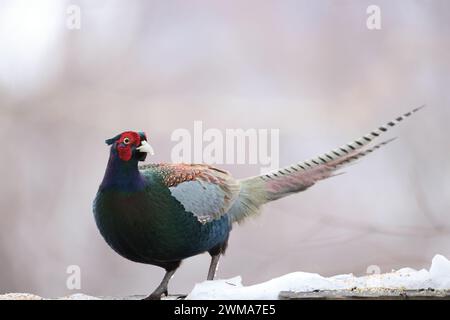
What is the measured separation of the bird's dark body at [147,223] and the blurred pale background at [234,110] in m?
0.39

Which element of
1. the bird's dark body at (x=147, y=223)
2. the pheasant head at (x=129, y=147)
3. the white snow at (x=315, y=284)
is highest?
the pheasant head at (x=129, y=147)

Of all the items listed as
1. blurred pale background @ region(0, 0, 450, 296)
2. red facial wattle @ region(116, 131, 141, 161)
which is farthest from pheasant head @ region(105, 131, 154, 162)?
blurred pale background @ region(0, 0, 450, 296)

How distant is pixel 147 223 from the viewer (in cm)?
259

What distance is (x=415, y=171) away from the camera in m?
3.19

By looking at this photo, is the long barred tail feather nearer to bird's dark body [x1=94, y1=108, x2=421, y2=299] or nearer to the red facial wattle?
bird's dark body [x1=94, y1=108, x2=421, y2=299]

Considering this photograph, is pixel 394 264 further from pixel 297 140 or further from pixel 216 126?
pixel 216 126

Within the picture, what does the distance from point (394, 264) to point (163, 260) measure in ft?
3.31

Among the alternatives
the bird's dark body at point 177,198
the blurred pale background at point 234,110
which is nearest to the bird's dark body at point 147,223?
the bird's dark body at point 177,198

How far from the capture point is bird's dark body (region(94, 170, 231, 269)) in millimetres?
2584

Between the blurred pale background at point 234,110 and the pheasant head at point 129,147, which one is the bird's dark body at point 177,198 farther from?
the blurred pale background at point 234,110

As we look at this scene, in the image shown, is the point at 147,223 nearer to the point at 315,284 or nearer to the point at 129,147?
the point at 129,147

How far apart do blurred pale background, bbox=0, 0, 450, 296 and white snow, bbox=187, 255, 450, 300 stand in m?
0.41

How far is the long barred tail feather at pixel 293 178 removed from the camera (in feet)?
9.41

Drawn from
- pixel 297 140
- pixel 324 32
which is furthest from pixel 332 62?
pixel 297 140
